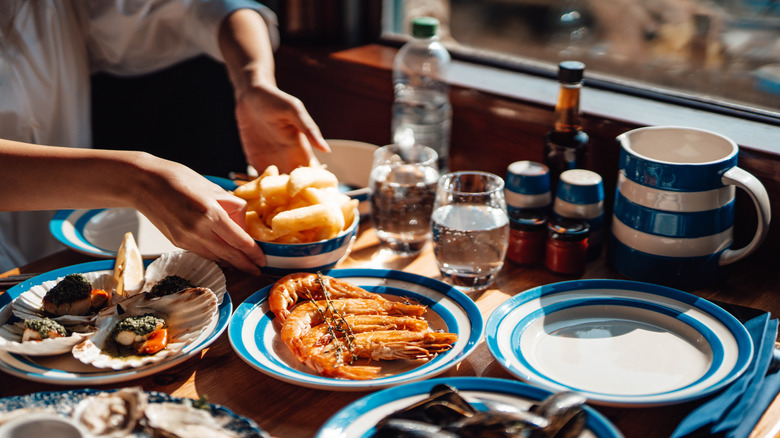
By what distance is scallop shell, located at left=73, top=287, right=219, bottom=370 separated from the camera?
939 mm

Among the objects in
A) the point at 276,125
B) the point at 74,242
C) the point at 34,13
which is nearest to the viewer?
the point at 74,242

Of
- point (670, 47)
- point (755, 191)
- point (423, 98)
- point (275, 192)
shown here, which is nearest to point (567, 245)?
point (755, 191)

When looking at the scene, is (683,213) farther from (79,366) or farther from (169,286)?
(79,366)

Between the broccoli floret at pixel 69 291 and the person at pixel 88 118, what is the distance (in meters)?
0.15

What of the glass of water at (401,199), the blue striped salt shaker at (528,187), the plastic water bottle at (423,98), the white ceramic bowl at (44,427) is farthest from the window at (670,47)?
the white ceramic bowl at (44,427)

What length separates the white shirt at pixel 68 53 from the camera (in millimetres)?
1617

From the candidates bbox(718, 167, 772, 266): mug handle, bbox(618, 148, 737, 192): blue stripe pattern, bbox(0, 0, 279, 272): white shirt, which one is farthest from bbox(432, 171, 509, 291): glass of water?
bbox(0, 0, 279, 272): white shirt

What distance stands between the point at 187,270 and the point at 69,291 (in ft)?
0.65

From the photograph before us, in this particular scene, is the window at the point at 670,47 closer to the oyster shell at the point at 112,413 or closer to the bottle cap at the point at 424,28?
the bottle cap at the point at 424,28

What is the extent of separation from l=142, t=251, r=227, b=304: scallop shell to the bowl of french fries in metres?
0.10

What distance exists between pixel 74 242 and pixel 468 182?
81 centimetres

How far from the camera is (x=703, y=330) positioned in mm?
1006

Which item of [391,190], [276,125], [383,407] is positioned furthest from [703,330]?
[276,125]

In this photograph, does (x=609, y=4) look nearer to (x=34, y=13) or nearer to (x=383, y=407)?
(x=34, y=13)
